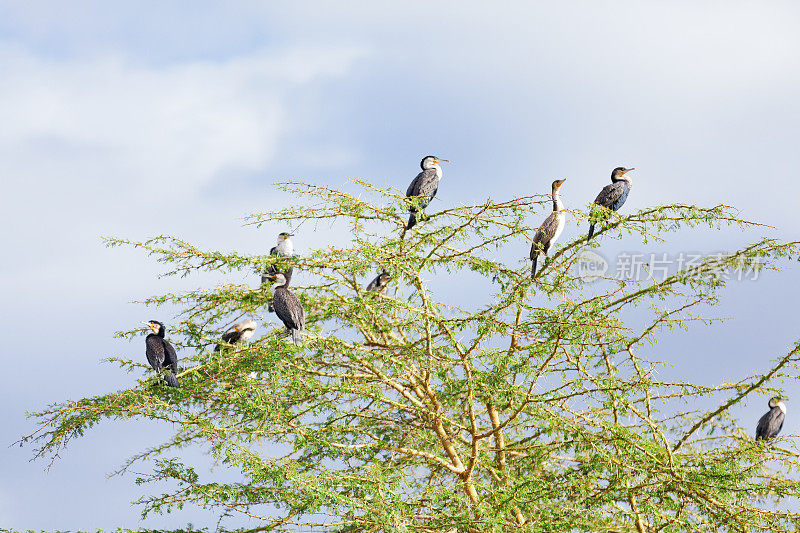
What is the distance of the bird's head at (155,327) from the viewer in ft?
30.4

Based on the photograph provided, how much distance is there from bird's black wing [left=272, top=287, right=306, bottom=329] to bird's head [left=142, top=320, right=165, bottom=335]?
1530 millimetres

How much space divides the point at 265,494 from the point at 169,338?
7.35 ft

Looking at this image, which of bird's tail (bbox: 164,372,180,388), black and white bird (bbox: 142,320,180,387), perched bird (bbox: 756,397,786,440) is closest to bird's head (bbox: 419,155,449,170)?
black and white bird (bbox: 142,320,180,387)

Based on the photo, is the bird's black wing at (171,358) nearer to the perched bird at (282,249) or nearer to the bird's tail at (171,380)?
the bird's tail at (171,380)

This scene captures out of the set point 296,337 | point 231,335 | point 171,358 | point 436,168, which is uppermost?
point 436,168

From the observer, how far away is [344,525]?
838 centimetres

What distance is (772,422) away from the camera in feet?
36.2

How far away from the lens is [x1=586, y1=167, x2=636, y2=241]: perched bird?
1023cm

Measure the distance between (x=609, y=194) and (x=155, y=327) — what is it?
17.7 feet

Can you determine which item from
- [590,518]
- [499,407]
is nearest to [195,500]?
[499,407]

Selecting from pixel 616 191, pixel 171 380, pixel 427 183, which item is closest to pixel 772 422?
pixel 616 191

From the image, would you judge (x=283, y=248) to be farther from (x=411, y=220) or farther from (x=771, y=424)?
(x=771, y=424)

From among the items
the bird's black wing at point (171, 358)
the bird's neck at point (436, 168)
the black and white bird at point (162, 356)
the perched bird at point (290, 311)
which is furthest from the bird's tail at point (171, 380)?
the bird's neck at point (436, 168)

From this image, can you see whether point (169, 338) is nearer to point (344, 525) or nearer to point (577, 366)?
point (344, 525)
